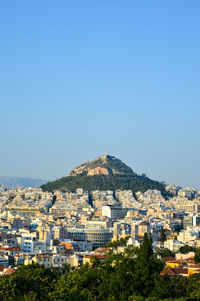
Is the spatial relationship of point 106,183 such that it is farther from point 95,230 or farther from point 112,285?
point 112,285

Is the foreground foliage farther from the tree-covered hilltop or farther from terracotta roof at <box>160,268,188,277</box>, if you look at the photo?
the tree-covered hilltop

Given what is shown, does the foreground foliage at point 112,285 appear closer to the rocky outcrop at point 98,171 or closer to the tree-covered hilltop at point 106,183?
the tree-covered hilltop at point 106,183

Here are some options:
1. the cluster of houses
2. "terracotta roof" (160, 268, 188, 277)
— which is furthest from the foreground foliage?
the cluster of houses

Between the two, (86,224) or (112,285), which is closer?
(112,285)

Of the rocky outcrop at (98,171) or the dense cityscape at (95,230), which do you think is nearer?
the dense cityscape at (95,230)

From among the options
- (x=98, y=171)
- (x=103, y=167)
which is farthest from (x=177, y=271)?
(x=103, y=167)

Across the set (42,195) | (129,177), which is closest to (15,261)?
(42,195)

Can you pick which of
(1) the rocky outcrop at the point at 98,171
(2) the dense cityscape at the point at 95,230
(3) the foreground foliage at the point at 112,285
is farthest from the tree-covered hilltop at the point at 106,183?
(3) the foreground foliage at the point at 112,285
